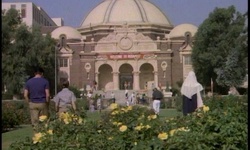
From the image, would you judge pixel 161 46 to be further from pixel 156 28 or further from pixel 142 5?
pixel 142 5

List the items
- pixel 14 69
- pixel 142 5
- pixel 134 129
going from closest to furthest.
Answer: pixel 134 129 < pixel 14 69 < pixel 142 5

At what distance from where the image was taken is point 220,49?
176ft

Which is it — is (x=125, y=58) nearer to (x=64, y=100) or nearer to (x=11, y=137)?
(x=11, y=137)

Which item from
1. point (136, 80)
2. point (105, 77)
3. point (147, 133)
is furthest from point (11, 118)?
point (105, 77)

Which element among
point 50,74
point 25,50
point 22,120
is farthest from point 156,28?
point 22,120

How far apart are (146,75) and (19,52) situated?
2153cm

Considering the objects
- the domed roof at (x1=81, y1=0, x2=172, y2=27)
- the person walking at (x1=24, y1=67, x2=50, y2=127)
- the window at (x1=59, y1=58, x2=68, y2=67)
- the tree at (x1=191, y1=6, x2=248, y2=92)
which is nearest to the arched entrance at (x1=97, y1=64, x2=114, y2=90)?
the window at (x1=59, y1=58, x2=68, y2=67)

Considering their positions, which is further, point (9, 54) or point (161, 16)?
point (161, 16)

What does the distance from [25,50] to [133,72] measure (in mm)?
18222

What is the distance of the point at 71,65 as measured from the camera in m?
68.4

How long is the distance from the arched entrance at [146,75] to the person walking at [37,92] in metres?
59.4

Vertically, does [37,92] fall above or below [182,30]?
below

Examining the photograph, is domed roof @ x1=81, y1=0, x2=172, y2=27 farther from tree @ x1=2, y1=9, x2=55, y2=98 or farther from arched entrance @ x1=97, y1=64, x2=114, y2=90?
tree @ x1=2, y1=9, x2=55, y2=98

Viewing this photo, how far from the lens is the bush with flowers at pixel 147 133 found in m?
5.22
